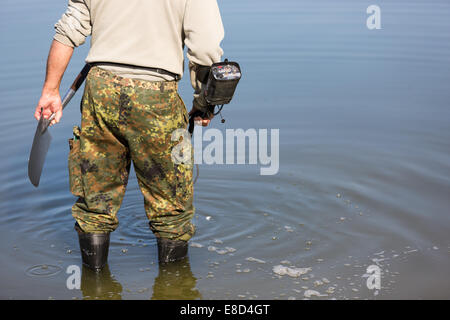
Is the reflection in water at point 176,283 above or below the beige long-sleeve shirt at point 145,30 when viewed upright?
below

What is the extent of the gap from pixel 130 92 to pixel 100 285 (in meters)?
1.23

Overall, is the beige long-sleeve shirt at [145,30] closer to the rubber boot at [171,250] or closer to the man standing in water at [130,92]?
the man standing in water at [130,92]

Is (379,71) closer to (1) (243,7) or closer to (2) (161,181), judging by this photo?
(1) (243,7)

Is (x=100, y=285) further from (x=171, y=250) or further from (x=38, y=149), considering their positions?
(x=38, y=149)

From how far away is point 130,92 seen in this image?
372cm

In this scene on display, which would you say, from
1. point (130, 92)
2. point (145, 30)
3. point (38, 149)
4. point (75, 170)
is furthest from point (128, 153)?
point (145, 30)

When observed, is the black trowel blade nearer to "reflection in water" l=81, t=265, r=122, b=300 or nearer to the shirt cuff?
the shirt cuff

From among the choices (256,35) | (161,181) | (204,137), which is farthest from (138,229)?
(256,35)

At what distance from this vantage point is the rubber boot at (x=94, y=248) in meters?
4.11

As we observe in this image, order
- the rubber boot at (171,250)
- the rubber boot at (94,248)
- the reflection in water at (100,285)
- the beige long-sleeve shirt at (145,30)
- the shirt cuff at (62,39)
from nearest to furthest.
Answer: the beige long-sleeve shirt at (145,30) < the shirt cuff at (62,39) < the reflection in water at (100,285) < the rubber boot at (94,248) < the rubber boot at (171,250)

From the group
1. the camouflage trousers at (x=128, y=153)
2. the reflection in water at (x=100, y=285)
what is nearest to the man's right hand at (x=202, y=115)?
the camouflage trousers at (x=128, y=153)

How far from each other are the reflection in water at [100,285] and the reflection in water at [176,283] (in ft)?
0.77

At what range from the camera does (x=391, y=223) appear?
4926mm

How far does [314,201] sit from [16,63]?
6576 mm
